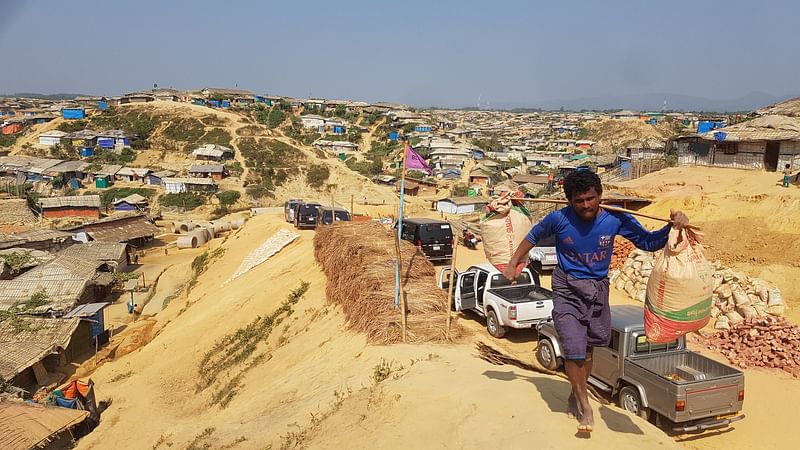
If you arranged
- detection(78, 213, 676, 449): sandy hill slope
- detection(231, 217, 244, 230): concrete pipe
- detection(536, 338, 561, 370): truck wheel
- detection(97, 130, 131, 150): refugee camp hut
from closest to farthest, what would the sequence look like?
detection(78, 213, 676, 449): sandy hill slope, detection(536, 338, 561, 370): truck wheel, detection(231, 217, 244, 230): concrete pipe, detection(97, 130, 131, 150): refugee camp hut

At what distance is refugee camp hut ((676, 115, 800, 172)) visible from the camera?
27641 mm

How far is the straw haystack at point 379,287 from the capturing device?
1009cm

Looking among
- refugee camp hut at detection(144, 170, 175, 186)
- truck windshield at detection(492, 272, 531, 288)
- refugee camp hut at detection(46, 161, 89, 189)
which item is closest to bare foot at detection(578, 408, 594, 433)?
truck windshield at detection(492, 272, 531, 288)

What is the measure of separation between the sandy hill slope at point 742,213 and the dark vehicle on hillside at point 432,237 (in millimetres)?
7613

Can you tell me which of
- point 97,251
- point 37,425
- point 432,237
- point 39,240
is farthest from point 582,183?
point 39,240

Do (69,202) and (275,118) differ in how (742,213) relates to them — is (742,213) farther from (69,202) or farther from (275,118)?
(275,118)

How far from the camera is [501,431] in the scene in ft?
19.4

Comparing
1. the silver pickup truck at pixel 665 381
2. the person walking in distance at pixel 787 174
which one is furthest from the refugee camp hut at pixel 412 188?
the silver pickup truck at pixel 665 381

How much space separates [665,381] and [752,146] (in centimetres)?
2666

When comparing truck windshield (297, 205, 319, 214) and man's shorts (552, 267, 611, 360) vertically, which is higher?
man's shorts (552, 267, 611, 360)

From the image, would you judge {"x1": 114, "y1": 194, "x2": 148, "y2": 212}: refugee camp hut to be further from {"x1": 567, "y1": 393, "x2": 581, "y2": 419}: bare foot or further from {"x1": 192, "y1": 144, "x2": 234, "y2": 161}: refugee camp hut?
{"x1": 567, "y1": 393, "x2": 581, "y2": 419}: bare foot

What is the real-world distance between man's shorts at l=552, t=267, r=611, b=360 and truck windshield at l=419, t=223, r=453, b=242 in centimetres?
1273

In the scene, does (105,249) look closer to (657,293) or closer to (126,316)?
(126,316)

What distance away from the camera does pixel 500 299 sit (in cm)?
1159
